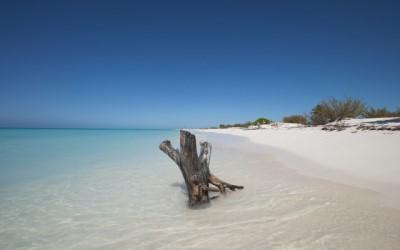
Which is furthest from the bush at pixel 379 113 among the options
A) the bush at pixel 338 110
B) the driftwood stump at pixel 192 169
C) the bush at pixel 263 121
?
the driftwood stump at pixel 192 169

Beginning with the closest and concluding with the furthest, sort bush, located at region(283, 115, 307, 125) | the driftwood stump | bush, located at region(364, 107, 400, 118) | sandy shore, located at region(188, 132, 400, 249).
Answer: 1. sandy shore, located at region(188, 132, 400, 249)
2. the driftwood stump
3. bush, located at region(364, 107, 400, 118)
4. bush, located at region(283, 115, 307, 125)

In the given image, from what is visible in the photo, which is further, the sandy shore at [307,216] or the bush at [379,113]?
the bush at [379,113]

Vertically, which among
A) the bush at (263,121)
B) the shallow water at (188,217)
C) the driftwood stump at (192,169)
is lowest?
the shallow water at (188,217)

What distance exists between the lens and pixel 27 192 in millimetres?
4641

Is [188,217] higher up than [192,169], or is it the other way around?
[192,169]

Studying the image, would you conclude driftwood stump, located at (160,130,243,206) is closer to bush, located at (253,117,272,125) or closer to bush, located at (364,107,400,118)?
bush, located at (364,107,400,118)

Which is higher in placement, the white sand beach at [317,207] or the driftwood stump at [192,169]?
the driftwood stump at [192,169]

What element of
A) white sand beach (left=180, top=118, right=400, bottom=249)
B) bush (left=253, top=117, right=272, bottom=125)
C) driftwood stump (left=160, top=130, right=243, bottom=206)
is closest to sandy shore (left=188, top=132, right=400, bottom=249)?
white sand beach (left=180, top=118, right=400, bottom=249)

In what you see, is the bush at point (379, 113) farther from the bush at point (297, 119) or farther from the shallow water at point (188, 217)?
the shallow water at point (188, 217)

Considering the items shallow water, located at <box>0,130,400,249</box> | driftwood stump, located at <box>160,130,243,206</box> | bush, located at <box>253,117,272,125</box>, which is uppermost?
bush, located at <box>253,117,272,125</box>

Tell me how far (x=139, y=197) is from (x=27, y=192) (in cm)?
254

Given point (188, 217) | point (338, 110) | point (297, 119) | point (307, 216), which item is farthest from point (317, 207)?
point (297, 119)

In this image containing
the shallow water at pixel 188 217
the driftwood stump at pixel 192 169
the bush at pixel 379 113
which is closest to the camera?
the shallow water at pixel 188 217

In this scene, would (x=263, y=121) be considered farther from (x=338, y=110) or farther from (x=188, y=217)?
(x=188, y=217)
